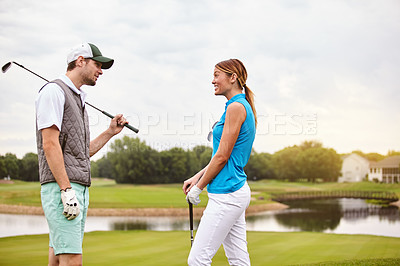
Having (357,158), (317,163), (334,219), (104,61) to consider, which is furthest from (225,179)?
(357,158)

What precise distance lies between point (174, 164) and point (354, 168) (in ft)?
64.0

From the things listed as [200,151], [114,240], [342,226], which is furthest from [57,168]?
[200,151]

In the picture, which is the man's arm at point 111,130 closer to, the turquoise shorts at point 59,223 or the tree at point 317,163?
the turquoise shorts at point 59,223

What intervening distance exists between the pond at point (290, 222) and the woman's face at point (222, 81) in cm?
1481

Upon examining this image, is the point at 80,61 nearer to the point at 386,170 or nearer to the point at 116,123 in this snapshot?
the point at 116,123

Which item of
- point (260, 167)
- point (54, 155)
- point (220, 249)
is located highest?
point (54, 155)

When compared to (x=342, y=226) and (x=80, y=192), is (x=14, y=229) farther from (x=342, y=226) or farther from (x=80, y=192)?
(x=80, y=192)

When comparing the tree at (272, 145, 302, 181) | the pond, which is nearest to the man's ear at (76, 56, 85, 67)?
the pond

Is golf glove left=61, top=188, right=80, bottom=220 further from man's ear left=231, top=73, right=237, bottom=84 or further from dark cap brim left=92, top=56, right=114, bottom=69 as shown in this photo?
man's ear left=231, top=73, right=237, bottom=84

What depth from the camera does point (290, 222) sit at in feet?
66.7

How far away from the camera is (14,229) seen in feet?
54.8

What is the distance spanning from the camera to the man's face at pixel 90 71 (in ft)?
7.21

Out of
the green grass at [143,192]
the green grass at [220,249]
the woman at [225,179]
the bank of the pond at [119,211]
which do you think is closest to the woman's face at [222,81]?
Answer: the woman at [225,179]

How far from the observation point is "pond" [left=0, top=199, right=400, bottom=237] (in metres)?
17.7
